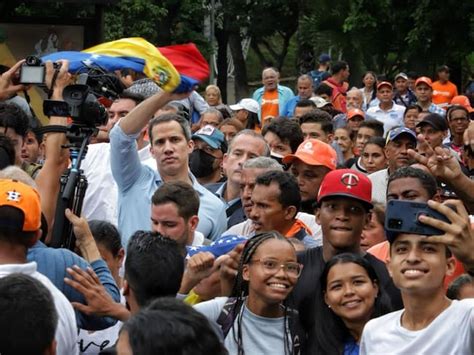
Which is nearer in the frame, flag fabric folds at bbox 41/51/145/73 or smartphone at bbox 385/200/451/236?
smartphone at bbox 385/200/451/236

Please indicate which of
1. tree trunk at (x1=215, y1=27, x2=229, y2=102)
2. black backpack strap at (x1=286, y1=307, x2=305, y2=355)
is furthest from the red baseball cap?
tree trunk at (x1=215, y1=27, x2=229, y2=102)

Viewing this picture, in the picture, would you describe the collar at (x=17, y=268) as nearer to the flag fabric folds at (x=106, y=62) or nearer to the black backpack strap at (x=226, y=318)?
the black backpack strap at (x=226, y=318)

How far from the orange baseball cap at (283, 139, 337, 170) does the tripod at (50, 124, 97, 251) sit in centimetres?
200

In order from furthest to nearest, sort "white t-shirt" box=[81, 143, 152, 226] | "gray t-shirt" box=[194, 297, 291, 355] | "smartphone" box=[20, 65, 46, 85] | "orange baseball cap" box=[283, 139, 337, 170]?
1. "white t-shirt" box=[81, 143, 152, 226]
2. "orange baseball cap" box=[283, 139, 337, 170]
3. "smartphone" box=[20, 65, 46, 85]
4. "gray t-shirt" box=[194, 297, 291, 355]

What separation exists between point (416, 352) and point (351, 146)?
840 cm

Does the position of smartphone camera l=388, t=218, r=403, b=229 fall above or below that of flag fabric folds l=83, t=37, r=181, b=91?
below

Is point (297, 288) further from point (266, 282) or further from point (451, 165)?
point (451, 165)

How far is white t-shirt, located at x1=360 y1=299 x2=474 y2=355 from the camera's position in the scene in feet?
16.4

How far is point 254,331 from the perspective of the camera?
5785mm

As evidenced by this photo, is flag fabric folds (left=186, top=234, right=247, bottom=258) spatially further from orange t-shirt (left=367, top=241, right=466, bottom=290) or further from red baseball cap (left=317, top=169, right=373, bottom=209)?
orange t-shirt (left=367, top=241, right=466, bottom=290)

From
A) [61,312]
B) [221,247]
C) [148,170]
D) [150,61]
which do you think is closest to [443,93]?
[148,170]

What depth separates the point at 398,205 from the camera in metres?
5.09

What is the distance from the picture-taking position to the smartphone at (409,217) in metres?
4.97

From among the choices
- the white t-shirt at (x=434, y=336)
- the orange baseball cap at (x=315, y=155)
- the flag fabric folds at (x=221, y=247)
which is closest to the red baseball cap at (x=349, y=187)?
the flag fabric folds at (x=221, y=247)
